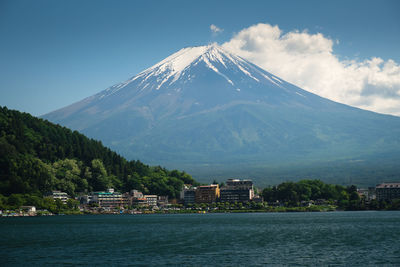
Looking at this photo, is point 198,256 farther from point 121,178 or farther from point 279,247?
point 121,178

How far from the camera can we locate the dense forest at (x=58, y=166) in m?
120

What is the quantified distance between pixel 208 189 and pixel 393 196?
176 feet

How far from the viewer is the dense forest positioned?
11988 cm

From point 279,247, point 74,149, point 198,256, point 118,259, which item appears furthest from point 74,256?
point 74,149

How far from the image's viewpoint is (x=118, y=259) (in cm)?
4084

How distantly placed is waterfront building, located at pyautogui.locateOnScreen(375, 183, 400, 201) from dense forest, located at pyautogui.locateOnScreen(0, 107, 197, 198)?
60.4 meters

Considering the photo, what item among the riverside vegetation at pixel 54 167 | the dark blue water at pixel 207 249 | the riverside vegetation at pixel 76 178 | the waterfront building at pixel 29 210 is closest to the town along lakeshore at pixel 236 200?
the riverside vegetation at pixel 76 178

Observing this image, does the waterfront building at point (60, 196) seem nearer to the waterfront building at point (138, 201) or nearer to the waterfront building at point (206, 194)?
the waterfront building at point (138, 201)

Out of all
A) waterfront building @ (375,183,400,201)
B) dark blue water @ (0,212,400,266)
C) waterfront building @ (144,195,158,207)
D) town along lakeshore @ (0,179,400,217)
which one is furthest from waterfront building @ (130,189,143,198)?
dark blue water @ (0,212,400,266)

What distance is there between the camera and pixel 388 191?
15450 cm

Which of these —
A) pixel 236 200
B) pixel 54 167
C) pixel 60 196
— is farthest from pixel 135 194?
pixel 236 200

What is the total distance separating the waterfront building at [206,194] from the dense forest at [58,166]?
26.5ft

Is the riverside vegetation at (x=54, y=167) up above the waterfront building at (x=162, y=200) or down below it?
above

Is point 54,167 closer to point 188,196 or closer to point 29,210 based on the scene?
point 29,210
